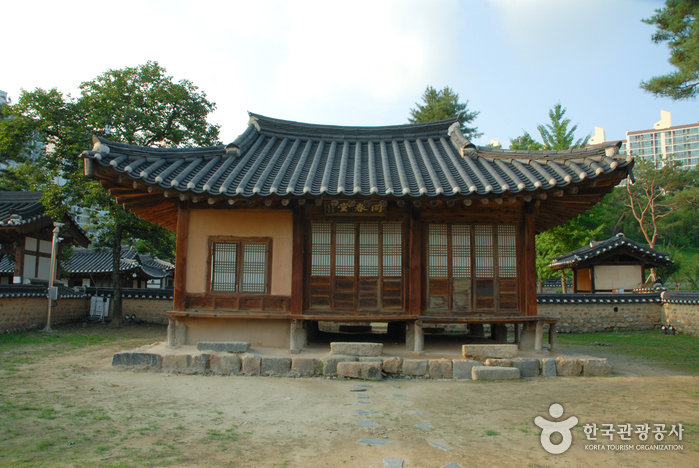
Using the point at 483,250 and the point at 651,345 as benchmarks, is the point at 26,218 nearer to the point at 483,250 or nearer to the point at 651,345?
the point at 483,250

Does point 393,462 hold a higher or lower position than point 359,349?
lower

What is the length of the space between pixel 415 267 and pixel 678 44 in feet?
38.5

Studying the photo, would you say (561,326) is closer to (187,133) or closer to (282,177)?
(282,177)

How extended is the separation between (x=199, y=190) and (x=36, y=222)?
1425 cm

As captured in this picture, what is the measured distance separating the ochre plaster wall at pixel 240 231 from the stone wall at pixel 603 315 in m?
14.5

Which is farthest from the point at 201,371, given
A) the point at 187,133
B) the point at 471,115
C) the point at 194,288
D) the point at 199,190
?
the point at 471,115

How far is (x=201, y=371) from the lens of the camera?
898 cm

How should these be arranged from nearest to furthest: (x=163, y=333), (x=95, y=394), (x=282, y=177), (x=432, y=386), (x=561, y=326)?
(x=95, y=394) → (x=432, y=386) → (x=282, y=177) → (x=163, y=333) → (x=561, y=326)

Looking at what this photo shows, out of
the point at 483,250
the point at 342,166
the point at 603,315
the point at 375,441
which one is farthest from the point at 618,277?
the point at 375,441

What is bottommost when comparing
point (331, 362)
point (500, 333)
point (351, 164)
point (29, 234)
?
point (331, 362)

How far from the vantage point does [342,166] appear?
35.1 feet

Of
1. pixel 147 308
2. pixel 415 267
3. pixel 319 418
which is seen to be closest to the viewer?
pixel 319 418

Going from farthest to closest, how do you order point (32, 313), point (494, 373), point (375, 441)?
point (32, 313) → point (494, 373) → point (375, 441)

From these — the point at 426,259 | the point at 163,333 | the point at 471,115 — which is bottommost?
the point at 163,333
